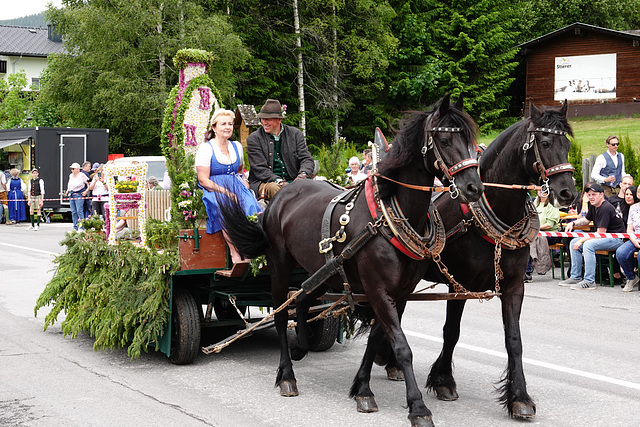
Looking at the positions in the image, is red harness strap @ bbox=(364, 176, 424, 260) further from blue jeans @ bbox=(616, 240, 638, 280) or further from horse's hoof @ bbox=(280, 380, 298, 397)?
blue jeans @ bbox=(616, 240, 638, 280)

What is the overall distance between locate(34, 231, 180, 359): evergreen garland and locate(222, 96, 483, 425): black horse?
3.96ft

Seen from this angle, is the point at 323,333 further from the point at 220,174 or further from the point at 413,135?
the point at 413,135

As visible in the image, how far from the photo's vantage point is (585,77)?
3981 centimetres

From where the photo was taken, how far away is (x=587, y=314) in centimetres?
954

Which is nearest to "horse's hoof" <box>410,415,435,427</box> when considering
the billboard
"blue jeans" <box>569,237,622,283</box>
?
"blue jeans" <box>569,237,622,283</box>

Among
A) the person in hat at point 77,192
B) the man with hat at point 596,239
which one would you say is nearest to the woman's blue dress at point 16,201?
the person in hat at point 77,192

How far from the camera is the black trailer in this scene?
1050 inches

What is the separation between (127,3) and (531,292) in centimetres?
2453

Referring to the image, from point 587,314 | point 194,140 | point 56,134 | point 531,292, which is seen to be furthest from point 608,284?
point 56,134

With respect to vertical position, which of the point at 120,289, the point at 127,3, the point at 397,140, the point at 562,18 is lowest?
the point at 120,289

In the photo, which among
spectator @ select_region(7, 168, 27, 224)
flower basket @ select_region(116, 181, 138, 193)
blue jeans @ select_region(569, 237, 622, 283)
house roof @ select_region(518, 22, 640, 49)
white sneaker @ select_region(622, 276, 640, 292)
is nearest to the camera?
flower basket @ select_region(116, 181, 138, 193)

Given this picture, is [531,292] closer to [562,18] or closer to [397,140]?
[397,140]

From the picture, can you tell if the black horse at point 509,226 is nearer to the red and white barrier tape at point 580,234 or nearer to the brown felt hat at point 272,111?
the brown felt hat at point 272,111

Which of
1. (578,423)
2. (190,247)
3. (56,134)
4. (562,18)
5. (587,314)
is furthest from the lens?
(562,18)
